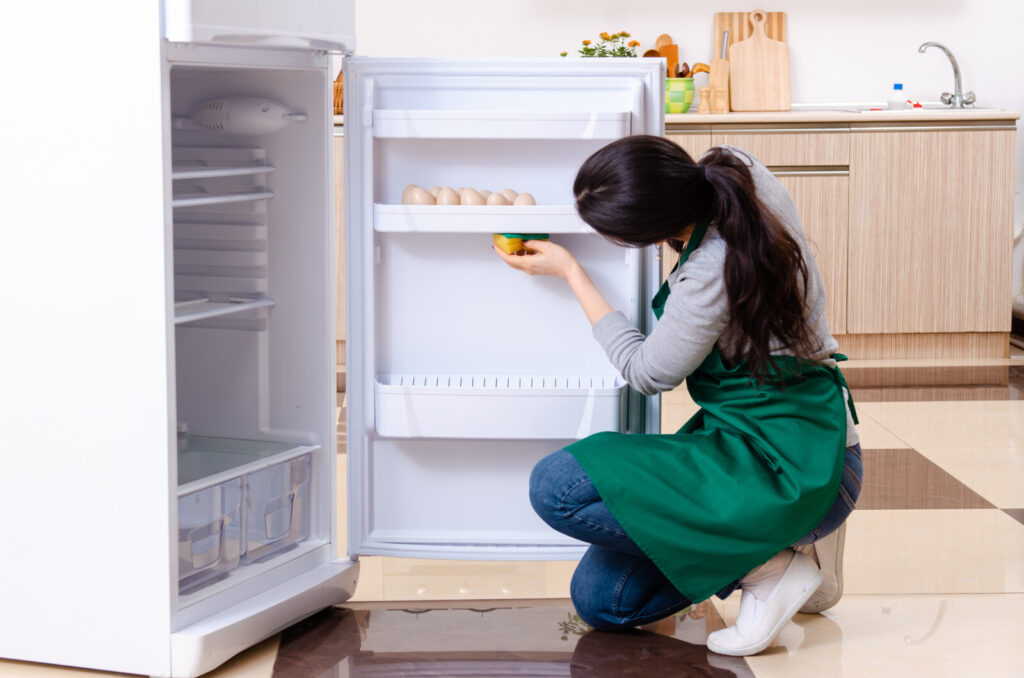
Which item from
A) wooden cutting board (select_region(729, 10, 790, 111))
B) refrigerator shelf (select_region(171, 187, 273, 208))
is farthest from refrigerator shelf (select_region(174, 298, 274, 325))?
wooden cutting board (select_region(729, 10, 790, 111))

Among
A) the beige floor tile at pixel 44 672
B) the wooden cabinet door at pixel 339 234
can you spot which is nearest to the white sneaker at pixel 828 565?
the beige floor tile at pixel 44 672

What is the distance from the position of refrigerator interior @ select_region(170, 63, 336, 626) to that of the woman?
0.44 m

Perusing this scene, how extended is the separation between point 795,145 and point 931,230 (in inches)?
23.6

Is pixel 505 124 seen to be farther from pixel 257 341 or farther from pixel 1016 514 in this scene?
pixel 1016 514

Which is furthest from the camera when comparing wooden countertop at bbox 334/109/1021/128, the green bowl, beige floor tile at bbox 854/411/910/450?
the green bowl

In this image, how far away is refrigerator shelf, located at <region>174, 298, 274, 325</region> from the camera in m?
1.79

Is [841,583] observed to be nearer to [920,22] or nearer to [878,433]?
[878,433]

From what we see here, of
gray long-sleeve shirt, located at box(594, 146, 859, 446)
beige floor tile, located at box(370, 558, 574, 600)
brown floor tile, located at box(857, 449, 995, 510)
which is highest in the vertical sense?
gray long-sleeve shirt, located at box(594, 146, 859, 446)

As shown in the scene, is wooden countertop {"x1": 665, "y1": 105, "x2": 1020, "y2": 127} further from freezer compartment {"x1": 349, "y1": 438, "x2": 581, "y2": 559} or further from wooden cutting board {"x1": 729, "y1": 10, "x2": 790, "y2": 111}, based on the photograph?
freezer compartment {"x1": 349, "y1": 438, "x2": 581, "y2": 559}

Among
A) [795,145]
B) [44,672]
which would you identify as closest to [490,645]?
[44,672]

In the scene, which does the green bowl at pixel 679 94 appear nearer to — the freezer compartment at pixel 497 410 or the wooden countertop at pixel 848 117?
the wooden countertop at pixel 848 117

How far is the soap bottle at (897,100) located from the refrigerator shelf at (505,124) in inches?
119

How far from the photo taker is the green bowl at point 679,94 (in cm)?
442

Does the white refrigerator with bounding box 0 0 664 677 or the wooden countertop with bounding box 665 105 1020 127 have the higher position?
the wooden countertop with bounding box 665 105 1020 127
